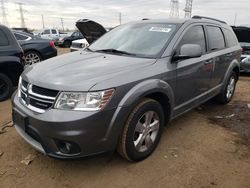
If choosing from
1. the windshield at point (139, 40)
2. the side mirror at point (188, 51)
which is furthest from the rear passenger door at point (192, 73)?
the windshield at point (139, 40)

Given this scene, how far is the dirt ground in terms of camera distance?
9.84 ft

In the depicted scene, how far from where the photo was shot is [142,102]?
125 inches

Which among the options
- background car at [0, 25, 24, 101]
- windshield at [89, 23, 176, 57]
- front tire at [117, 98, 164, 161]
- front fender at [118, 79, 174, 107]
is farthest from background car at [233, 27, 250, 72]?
background car at [0, 25, 24, 101]

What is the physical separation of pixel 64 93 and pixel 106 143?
0.68m

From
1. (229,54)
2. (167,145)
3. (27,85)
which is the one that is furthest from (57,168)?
(229,54)

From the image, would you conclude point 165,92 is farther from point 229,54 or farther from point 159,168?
point 229,54

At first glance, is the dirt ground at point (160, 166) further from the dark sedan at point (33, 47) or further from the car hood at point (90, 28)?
the car hood at point (90, 28)

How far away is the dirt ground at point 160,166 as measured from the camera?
300cm

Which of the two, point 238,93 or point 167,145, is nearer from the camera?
point 167,145

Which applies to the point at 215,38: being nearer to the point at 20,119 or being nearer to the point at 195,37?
the point at 195,37

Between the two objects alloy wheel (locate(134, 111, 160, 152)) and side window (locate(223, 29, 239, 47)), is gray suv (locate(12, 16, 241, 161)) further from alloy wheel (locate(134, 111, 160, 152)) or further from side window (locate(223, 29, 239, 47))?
side window (locate(223, 29, 239, 47))

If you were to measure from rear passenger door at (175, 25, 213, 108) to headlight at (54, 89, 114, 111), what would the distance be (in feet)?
4.54

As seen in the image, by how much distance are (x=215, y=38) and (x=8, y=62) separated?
4.28m

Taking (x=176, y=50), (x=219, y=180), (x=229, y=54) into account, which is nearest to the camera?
(x=219, y=180)
